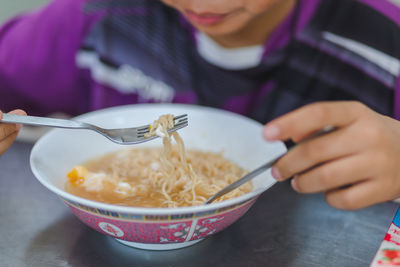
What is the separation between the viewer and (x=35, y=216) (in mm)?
1179

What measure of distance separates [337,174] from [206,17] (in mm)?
752

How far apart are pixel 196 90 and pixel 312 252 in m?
0.98

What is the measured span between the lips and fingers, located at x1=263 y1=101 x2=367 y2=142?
655 millimetres

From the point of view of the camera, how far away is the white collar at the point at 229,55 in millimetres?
1665

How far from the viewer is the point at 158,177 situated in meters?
1.24

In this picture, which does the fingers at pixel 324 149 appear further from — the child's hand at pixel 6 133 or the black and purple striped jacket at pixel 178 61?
the black and purple striped jacket at pixel 178 61

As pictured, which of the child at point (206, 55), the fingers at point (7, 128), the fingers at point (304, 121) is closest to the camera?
the fingers at point (304, 121)

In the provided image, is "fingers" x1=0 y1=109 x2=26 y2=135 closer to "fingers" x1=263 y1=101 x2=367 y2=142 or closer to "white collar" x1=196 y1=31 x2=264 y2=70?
"fingers" x1=263 y1=101 x2=367 y2=142

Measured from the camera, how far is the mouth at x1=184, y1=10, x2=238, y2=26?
4.36 feet

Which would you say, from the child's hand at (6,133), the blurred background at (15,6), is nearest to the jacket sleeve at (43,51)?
the child's hand at (6,133)

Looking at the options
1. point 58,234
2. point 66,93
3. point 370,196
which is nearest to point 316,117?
point 370,196

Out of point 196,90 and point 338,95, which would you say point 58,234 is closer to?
point 196,90

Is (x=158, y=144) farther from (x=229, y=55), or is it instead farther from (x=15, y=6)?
(x=15, y=6)

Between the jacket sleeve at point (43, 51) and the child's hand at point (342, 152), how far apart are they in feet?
4.47
